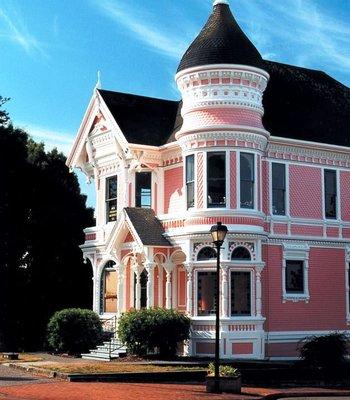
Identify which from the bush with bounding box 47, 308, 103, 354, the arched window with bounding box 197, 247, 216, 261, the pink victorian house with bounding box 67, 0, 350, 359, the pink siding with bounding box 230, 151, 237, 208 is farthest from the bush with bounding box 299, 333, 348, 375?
the bush with bounding box 47, 308, 103, 354

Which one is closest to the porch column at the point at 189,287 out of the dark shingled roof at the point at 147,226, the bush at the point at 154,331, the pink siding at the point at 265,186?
the bush at the point at 154,331

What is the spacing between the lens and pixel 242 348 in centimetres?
2862

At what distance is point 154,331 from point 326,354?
600 cm

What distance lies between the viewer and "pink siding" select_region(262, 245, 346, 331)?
101 feet

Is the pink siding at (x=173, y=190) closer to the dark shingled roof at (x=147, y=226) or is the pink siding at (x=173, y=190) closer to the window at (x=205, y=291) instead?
the dark shingled roof at (x=147, y=226)

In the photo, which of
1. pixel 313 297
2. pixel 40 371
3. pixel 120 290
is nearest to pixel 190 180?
pixel 120 290

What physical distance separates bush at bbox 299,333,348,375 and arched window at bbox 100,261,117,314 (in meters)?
9.77

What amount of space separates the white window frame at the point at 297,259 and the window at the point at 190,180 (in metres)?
4.31

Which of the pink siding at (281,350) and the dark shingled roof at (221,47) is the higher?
the dark shingled roof at (221,47)

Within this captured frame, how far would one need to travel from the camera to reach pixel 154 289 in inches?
1249

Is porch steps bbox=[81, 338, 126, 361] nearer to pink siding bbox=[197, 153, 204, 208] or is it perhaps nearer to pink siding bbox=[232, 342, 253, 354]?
pink siding bbox=[232, 342, 253, 354]

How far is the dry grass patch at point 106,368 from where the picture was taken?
79.8ft

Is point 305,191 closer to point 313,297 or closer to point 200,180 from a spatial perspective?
point 313,297

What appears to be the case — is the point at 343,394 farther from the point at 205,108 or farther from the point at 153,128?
the point at 153,128
